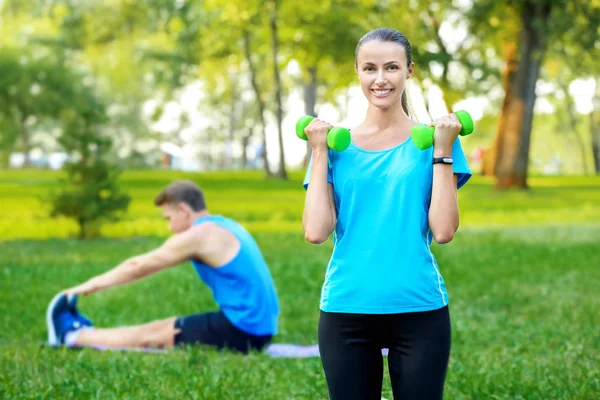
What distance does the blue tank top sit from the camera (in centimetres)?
667

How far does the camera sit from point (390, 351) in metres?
3.15

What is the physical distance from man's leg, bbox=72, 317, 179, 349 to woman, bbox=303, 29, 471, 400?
4.12m

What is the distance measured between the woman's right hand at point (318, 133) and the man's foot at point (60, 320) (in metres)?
4.25

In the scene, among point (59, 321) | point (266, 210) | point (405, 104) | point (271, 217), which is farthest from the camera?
point (266, 210)

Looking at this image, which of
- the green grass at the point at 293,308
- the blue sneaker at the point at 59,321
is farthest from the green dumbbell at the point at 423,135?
the blue sneaker at the point at 59,321

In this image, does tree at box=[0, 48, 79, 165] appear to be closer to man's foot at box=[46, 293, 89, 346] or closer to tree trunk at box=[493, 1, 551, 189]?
tree trunk at box=[493, 1, 551, 189]

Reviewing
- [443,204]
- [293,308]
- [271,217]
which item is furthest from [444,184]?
[271,217]

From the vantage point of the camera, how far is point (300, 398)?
527 centimetres

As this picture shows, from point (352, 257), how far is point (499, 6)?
24.3 metres

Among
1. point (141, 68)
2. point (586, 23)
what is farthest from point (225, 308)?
point (141, 68)

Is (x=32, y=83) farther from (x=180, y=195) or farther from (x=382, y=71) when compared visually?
(x=382, y=71)

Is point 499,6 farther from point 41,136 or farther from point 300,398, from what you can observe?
point 41,136

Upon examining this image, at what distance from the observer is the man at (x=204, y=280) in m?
6.68

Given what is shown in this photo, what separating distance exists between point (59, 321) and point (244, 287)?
5.21ft
